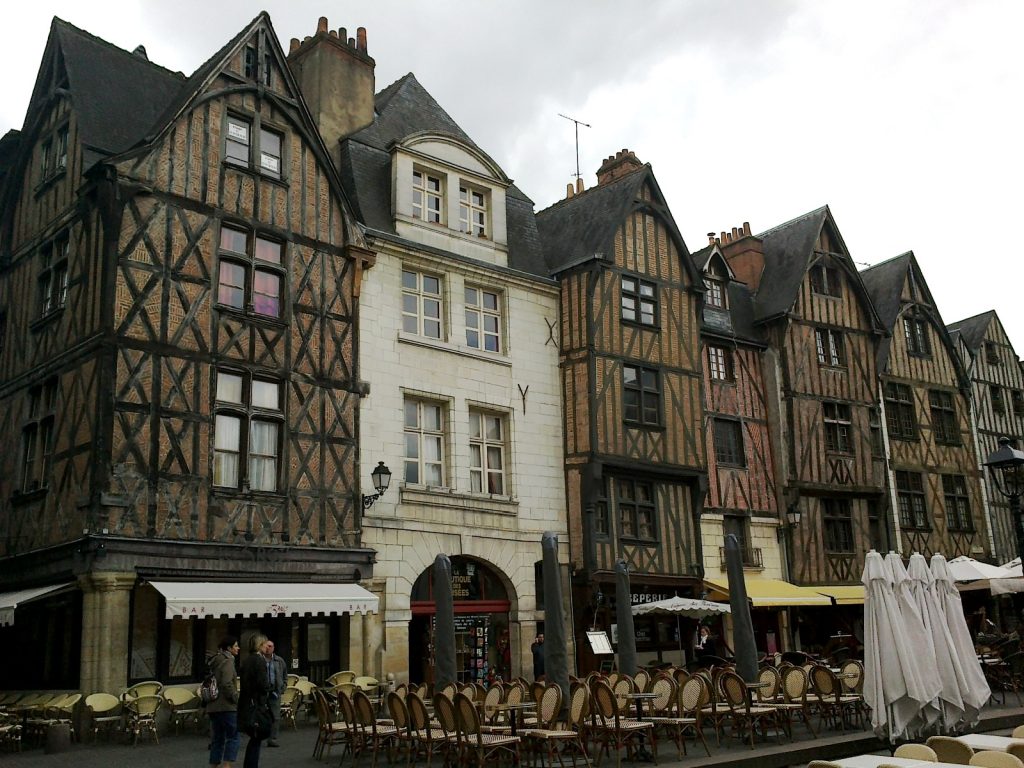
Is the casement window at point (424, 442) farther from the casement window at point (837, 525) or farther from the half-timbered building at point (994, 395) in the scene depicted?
the half-timbered building at point (994, 395)

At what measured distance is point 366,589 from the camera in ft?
48.9

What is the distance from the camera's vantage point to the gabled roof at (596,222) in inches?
765

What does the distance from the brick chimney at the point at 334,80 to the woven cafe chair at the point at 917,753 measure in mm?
13923

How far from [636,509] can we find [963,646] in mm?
8573

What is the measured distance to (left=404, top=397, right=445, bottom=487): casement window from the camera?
54.0ft

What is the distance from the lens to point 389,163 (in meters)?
17.7

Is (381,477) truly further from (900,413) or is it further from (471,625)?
(900,413)

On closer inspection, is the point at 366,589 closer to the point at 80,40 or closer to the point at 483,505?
the point at 483,505

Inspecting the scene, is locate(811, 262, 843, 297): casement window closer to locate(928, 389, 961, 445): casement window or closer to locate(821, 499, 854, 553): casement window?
locate(928, 389, 961, 445): casement window

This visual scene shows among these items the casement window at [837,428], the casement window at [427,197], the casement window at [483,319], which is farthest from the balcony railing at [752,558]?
the casement window at [427,197]

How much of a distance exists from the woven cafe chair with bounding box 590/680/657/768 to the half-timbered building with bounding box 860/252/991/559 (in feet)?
51.8

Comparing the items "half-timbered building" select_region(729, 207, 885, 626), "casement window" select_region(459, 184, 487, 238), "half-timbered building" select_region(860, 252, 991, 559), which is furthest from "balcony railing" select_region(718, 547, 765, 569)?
"casement window" select_region(459, 184, 487, 238)

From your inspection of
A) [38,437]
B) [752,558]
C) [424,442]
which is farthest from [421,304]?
[752,558]

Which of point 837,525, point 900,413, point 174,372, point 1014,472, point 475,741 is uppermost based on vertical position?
point 900,413
